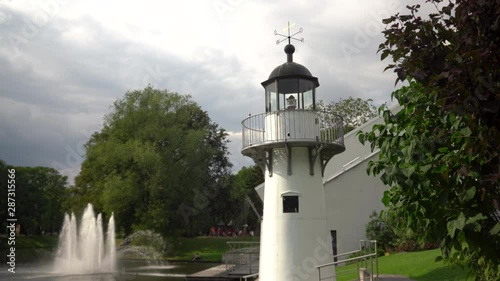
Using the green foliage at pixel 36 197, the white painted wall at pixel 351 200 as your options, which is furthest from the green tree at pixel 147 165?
the white painted wall at pixel 351 200

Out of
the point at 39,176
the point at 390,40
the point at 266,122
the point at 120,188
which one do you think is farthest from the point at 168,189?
the point at 390,40

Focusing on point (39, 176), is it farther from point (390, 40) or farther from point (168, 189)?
point (390, 40)

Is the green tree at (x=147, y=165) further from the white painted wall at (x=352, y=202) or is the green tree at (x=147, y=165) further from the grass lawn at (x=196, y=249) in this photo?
the white painted wall at (x=352, y=202)

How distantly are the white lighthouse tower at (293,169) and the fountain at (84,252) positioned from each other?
16920 millimetres

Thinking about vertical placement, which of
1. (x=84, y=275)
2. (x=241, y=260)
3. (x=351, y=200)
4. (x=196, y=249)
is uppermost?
(x=351, y=200)

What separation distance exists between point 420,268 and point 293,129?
6.57 metres

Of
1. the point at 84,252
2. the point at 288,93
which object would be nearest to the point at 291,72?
the point at 288,93

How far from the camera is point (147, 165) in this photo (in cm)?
3588

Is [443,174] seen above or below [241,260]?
above

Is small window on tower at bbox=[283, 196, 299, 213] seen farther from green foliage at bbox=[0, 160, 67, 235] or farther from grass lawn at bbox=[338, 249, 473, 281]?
green foliage at bbox=[0, 160, 67, 235]

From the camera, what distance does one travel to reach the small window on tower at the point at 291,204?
506 inches

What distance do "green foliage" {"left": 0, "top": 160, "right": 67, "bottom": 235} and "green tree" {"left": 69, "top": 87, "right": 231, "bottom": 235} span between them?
720 centimetres

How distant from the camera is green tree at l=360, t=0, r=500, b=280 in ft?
12.9

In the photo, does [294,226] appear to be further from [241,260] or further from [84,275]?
[84,275]
